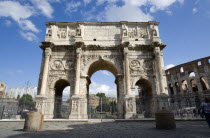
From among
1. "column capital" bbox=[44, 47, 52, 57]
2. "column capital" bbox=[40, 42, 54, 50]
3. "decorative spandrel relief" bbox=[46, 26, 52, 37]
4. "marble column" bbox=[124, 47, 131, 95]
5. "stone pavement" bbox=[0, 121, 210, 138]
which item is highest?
"decorative spandrel relief" bbox=[46, 26, 52, 37]

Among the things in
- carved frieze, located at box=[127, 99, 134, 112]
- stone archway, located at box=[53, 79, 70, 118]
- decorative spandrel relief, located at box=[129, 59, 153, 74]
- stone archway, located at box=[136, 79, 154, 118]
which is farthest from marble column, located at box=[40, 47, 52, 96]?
stone archway, located at box=[136, 79, 154, 118]

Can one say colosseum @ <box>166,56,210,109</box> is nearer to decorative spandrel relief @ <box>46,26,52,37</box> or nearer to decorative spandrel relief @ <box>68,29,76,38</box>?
decorative spandrel relief @ <box>68,29,76,38</box>

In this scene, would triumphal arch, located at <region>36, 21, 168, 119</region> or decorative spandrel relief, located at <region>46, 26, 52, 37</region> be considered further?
decorative spandrel relief, located at <region>46, 26, 52, 37</region>

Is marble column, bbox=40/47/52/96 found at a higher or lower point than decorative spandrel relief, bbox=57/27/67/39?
lower

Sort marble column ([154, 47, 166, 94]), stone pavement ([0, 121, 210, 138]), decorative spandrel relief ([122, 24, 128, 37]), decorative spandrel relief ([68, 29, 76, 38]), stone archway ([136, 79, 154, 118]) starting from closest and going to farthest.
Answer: stone pavement ([0, 121, 210, 138])
marble column ([154, 47, 166, 94])
stone archway ([136, 79, 154, 118])
decorative spandrel relief ([122, 24, 128, 37])
decorative spandrel relief ([68, 29, 76, 38])

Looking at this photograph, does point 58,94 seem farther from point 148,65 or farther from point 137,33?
point 137,33

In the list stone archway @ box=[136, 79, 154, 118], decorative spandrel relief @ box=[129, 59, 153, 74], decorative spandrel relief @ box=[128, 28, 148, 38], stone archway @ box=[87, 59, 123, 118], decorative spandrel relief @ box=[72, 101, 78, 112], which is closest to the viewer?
decorative spandrel relief @ box=[72, 101, 78, 112]

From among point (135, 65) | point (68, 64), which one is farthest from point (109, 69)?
point (68, 64)

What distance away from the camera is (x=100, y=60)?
14867mm

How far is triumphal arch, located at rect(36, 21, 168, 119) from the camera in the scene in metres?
13.2

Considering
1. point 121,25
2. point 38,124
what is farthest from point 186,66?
point 38,124

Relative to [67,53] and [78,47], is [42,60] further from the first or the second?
[78,47]

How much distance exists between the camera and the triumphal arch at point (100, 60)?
13203mm

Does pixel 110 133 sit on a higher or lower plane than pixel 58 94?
lower
